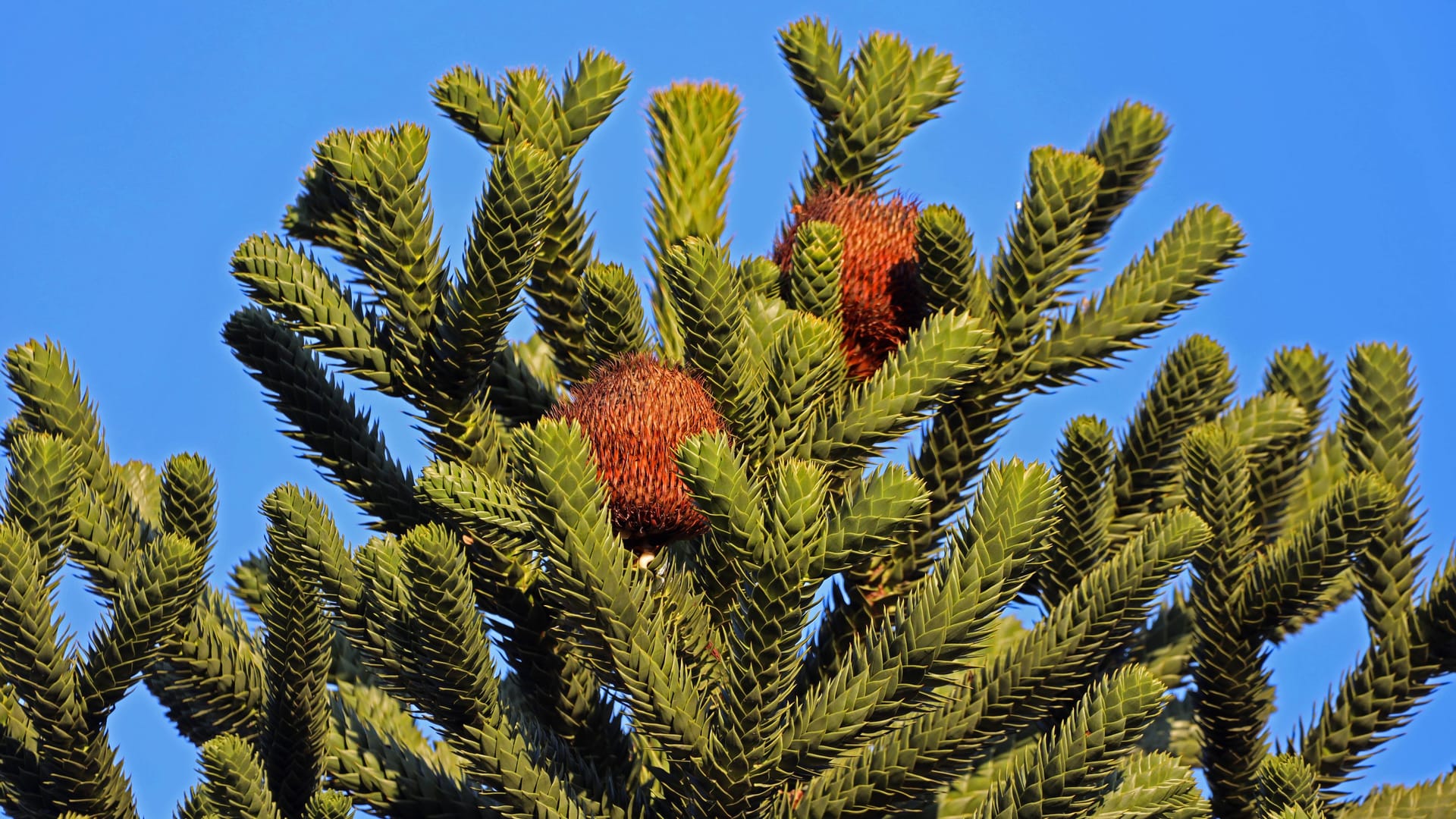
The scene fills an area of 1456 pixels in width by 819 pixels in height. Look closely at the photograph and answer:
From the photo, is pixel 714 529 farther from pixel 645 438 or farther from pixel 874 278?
pixel 874 278

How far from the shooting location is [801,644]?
332 cm

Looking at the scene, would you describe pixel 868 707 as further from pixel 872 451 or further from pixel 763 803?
pixel 872 451

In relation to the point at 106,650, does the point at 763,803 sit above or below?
below

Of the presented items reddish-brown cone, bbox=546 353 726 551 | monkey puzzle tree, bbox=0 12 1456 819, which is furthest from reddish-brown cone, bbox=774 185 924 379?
reddish-brown cone, bbox=546 353 726 551

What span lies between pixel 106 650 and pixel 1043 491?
2332 mm

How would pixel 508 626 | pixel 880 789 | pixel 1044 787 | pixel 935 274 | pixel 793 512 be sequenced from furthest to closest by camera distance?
pixel 935 274 → pixel 508 626 → pixel 880 789 → pixel 1044 787 → pixel 793 512

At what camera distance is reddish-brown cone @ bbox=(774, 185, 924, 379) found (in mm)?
4480

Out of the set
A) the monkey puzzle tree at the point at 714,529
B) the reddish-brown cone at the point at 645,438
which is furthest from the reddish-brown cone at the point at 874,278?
the reddish-brown cone at the point at 645,438

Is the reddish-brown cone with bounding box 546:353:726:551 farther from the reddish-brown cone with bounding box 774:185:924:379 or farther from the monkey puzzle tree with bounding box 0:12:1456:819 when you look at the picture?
the reddish-brown cone with bounding box 774:185:924:379

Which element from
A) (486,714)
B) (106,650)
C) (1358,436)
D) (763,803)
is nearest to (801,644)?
(763,803)

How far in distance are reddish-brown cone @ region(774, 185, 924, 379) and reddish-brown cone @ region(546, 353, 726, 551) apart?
0.91 metres

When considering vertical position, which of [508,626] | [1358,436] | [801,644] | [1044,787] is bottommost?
[1044,787]

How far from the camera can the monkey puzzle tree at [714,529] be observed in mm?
3340

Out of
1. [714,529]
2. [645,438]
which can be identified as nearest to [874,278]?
[645,438]
